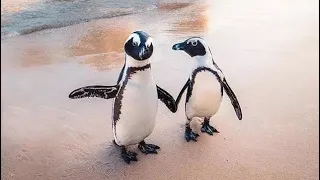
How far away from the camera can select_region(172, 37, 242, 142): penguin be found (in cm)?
104

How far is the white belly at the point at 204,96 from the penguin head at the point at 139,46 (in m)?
0.17

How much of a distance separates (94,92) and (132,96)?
8 cm

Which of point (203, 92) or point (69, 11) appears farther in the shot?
point (69, 11)

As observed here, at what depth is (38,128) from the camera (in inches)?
41.4

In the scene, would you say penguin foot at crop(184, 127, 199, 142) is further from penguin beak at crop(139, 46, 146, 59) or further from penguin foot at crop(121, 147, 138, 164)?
penguin beak at crop(139, 46, 146, 59)

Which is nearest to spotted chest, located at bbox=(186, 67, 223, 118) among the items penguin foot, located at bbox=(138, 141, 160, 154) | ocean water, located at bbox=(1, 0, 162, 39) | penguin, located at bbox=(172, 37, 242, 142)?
penguin, located at bbox=(172, 37, 242, 142)

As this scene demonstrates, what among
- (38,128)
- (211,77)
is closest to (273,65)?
(211,77)

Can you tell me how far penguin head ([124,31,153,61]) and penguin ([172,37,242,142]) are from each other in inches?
5.8

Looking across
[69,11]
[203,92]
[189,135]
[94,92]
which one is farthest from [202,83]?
[69,11]

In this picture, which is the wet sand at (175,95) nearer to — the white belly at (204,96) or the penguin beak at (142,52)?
the white belly at (204,96)

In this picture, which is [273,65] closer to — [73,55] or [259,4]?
[259,4]

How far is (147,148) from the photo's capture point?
1.04 metres

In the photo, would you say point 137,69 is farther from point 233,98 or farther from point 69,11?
point 69,11

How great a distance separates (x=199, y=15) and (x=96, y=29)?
36 cm
